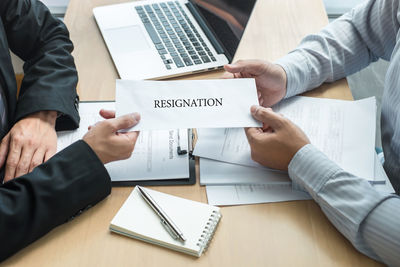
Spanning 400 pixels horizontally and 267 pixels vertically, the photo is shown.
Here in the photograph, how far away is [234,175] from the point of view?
0.83 m

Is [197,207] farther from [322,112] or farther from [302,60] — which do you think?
[302,60]

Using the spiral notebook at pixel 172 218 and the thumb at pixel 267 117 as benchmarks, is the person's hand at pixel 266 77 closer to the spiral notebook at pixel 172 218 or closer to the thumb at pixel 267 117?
the thumb at pixel 267 117

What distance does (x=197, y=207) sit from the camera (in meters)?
0.76

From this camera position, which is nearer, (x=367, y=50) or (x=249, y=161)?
(x=249, y=161)

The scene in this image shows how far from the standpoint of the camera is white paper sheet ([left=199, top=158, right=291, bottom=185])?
82 centimetres

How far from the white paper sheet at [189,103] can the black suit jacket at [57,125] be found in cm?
14

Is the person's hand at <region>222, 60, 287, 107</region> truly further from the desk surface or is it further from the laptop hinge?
the desk surface

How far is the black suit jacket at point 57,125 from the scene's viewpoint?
0.70 meters

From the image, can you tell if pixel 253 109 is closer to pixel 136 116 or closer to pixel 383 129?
pixel 136 116

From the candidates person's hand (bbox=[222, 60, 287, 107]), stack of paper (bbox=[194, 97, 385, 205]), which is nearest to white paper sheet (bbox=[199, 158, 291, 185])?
stack of paper (bbox=[194, 97, 385, 205])

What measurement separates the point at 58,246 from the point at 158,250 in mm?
181

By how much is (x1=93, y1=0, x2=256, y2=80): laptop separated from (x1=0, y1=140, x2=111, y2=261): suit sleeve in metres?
0.36

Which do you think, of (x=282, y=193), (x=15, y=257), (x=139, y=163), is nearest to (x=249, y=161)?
(x=282, y=193)

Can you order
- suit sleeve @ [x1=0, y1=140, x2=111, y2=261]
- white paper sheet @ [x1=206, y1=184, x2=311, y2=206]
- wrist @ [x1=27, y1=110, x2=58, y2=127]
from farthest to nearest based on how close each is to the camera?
wrist @ [x1=27, y1=110, x2=58, y2=127] < white paper sheet @ [x1=206, y1=184, x2=311, y2=206] < suit sleeve @ [x1=0, y1=140, x2=111, y2=261]
